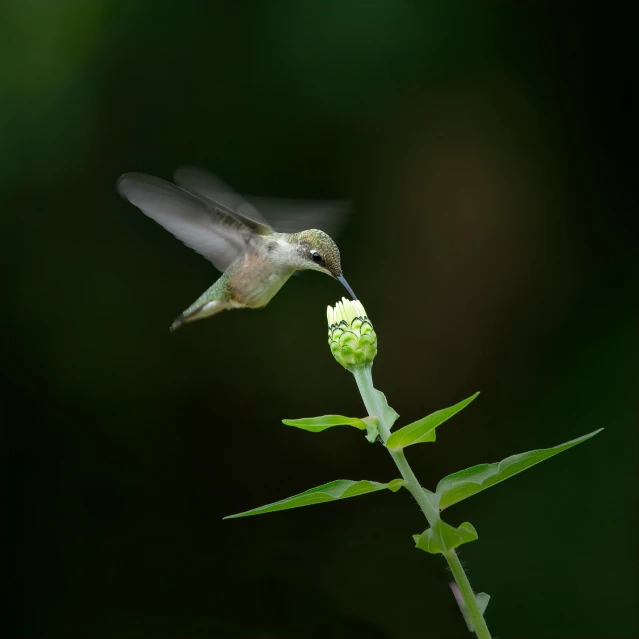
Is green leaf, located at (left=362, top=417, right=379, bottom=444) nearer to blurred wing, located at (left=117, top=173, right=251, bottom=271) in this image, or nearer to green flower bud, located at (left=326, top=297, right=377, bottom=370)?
green flower bud, located at (left=326, top=297, right=377, bottom=370)

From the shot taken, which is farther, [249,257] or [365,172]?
[365,172]

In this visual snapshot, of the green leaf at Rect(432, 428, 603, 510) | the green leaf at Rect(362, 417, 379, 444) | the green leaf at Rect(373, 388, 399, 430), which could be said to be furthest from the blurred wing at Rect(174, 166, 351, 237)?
the green leaf at Rect(432, 428, 603, 510)

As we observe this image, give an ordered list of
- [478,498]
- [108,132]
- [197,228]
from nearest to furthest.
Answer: [197,228]
[478,498]
[108,132]

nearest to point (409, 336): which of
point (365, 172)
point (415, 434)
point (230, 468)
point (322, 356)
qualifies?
point (322, 356)

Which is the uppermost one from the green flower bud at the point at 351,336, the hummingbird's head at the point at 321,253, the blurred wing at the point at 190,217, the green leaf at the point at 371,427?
the blurred wing at the point at 190,217

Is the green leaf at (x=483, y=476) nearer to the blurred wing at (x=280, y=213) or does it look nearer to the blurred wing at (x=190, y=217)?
the blurred wing at (x=190, y=217)

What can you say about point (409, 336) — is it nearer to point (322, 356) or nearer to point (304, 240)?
point (322, 356)

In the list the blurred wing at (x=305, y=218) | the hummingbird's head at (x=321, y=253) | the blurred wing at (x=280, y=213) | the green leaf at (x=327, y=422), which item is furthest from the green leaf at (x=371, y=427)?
the blurred wing at (x=305, y=218)
